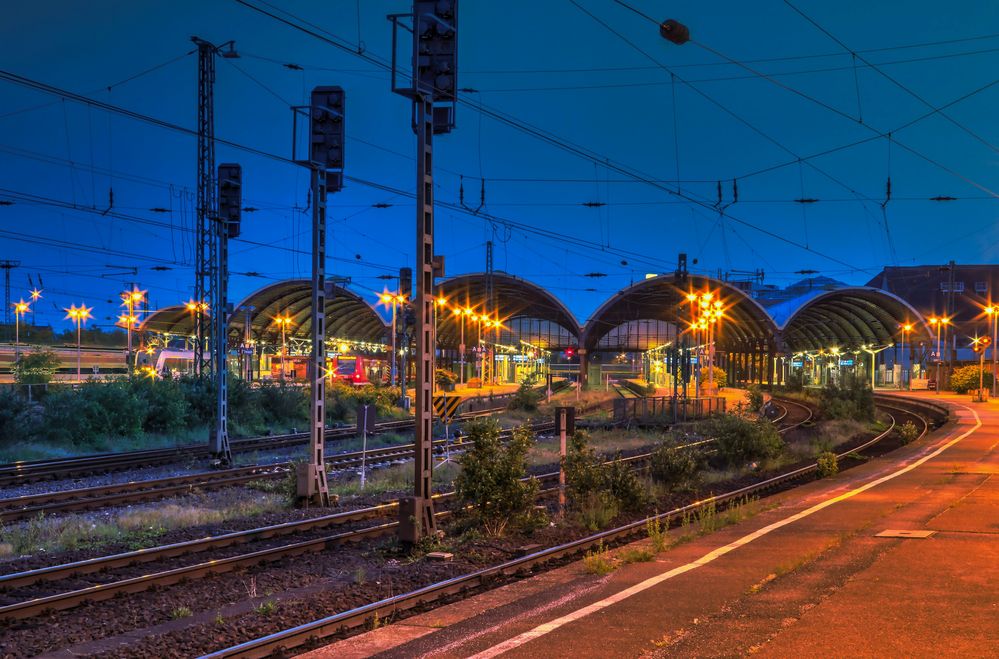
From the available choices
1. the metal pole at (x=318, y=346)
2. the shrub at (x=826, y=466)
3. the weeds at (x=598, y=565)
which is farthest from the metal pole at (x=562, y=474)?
the shrub at (x=826, y=466)

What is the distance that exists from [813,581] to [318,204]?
11.0m

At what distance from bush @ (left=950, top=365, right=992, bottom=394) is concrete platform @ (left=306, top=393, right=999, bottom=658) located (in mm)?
52763

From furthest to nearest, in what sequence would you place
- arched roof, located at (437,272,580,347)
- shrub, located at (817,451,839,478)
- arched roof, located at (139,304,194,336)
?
arched roof, located at (139,304,194,336) → arched roof, located at (437,272,580,347) → shrub, located at (817,451,839,478)

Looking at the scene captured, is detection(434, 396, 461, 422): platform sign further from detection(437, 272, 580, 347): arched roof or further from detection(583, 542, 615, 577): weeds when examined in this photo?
detection(437, 272, 580, 347): arched roof

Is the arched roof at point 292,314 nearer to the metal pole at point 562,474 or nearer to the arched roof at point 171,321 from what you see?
the arched roof at point 171,321

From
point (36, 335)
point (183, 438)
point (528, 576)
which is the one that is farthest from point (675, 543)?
point (36, 335)

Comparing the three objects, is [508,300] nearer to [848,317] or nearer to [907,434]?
[848,317]

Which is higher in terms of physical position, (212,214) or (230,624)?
(212,214)

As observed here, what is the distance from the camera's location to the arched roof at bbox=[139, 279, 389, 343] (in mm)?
74438

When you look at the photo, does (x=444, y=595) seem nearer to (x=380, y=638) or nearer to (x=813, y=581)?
(x=380, y=638)

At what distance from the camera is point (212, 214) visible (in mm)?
23453

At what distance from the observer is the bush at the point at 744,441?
75.2 ft

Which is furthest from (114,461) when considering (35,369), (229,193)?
(35,369)

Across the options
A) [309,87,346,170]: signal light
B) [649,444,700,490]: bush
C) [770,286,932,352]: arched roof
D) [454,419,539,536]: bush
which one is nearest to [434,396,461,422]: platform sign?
[649,444,700,490]: bush
